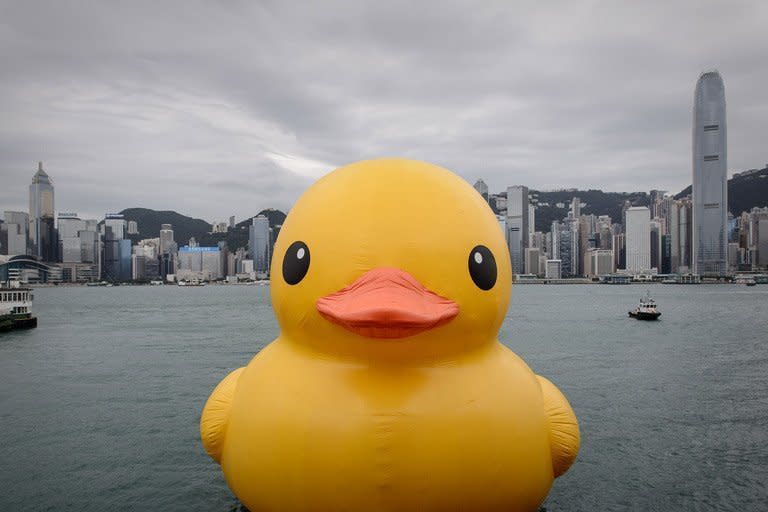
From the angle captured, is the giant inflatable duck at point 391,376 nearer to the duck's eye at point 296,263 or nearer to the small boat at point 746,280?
the duck's eye at point 296,263

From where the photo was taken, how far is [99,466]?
11070mm

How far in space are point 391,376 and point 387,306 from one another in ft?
2.99

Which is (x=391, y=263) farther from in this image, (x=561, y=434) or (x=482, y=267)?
(x=561, y=434)

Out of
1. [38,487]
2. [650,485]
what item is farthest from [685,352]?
[38,487]

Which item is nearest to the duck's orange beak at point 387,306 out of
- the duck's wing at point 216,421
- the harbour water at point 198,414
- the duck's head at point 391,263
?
the duck's head at point 391,263

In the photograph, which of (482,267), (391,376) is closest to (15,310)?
(391,376)

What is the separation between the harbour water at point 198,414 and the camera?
383 inches

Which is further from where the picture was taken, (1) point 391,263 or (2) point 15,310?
(2) point 15,310

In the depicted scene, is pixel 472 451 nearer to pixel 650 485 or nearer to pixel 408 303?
pixel 408 303

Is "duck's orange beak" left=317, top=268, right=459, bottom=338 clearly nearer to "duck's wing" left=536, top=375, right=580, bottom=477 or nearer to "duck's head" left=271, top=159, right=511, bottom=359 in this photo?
"duck's head" left=271, top=159, right=511, bottom=359

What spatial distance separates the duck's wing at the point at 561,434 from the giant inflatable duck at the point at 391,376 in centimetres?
1

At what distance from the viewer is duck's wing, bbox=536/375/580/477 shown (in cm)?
528

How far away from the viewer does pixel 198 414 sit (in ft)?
50.5

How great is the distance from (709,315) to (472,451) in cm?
6030
